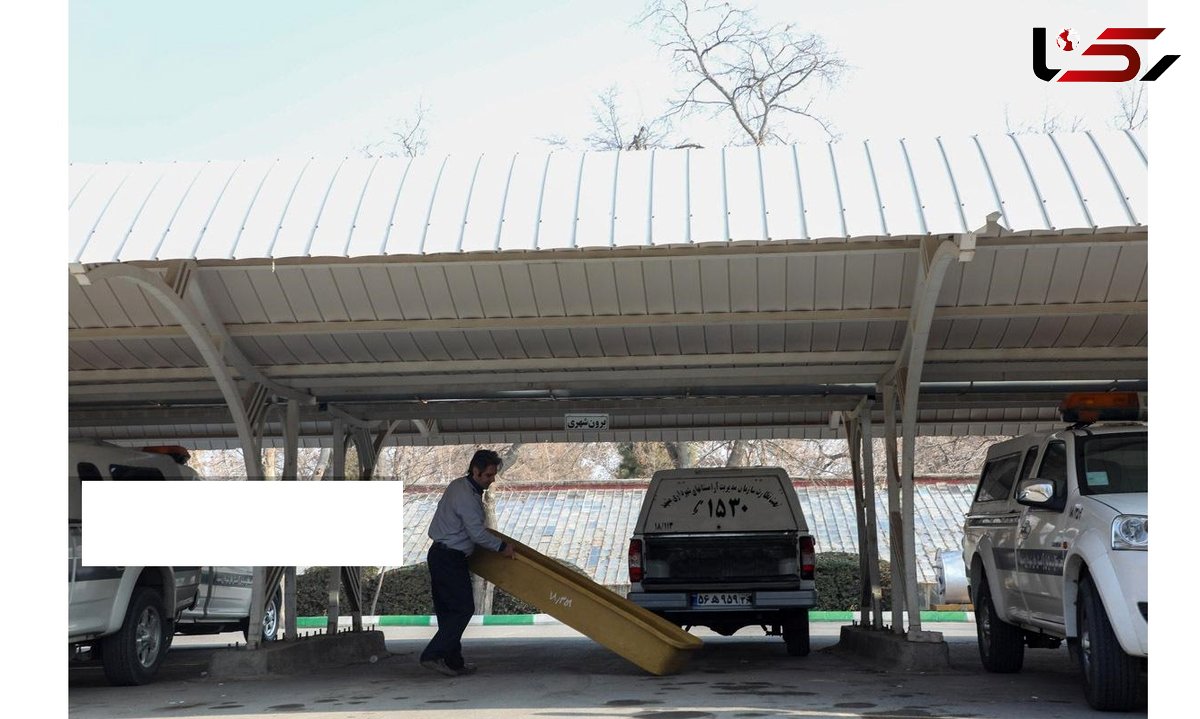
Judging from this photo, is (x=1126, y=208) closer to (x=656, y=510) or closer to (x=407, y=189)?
(x=407, y=189)

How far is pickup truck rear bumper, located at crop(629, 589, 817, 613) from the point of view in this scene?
13.1m

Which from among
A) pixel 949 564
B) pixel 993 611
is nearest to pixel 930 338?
pixel 993 611

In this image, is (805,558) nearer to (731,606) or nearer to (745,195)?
(731,606)

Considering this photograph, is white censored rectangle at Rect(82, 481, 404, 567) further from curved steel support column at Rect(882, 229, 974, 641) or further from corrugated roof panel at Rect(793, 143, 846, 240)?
curved steel support column at Rect(882, 229, 974, 641)

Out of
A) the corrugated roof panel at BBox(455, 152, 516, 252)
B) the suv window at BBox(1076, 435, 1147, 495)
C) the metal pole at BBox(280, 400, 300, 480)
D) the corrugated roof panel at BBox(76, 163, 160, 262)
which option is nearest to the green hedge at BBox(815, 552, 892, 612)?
the metal pole at BBox(280, 400, 300, 480)

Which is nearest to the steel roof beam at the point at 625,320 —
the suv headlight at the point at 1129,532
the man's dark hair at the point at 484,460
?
the man's dark hair at the point at 484,460

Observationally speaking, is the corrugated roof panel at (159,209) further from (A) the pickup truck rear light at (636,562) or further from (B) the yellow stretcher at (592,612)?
(A) the pickup truck rear light at (636,562)

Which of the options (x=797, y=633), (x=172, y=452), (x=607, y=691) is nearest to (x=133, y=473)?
(x=172, y=452)

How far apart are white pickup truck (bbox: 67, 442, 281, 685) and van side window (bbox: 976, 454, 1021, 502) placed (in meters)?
7.50

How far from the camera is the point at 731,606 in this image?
1309 cm

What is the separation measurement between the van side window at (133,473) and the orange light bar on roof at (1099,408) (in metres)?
8.11

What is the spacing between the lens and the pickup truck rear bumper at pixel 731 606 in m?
13.1

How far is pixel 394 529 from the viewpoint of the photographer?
8344mm

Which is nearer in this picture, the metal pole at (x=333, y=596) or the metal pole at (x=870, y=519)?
the metal pole at (x=870, y=519)
